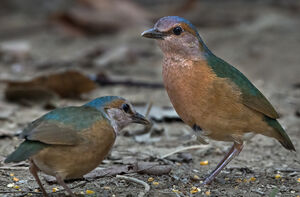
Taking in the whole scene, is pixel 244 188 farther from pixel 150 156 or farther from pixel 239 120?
pixel 150 156

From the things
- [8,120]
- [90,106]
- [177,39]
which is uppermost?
[177,39]

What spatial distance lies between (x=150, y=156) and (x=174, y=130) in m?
1.15

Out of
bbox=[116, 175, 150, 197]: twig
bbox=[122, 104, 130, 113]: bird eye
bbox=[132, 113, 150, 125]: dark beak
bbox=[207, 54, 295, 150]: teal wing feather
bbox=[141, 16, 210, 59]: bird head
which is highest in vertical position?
bbox=[141, 16, 210, 59]: bird head

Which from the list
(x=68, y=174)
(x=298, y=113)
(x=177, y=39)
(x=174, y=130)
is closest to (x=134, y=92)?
(x=174, y=130)

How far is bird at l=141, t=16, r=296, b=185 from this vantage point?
175 inches

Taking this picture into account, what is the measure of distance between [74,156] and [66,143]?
4.3 inches

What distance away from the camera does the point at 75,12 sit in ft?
35.4

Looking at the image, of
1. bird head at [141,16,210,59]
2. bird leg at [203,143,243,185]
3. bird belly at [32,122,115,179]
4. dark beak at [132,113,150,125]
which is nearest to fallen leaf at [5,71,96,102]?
bird head at [141,16,210,59]

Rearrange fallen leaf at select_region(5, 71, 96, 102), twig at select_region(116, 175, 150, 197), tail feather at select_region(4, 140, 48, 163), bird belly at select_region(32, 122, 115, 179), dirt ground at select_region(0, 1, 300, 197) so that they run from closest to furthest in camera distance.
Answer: tail feather at select_region(4, 140, 48, 163) < bird belly at select_region(32, 122, 115, 179) < twig at select_region(116, 175, 150, 197) < dirt ground at select_region(0, 1, 300, 197) < fallen leaf at select_region(5, 71, 96, 102)

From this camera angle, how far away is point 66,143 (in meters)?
3.75

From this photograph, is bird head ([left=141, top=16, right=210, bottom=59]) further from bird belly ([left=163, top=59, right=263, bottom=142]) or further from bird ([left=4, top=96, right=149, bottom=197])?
bird ([left=4, top=96, right=149, bottom=197])

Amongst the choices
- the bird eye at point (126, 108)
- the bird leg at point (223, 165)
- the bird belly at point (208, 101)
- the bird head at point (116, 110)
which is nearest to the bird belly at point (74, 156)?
the bird head at point (116, 110)

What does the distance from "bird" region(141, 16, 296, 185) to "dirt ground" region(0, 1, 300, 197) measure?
0.82ft

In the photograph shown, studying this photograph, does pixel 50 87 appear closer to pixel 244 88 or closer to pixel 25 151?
pixel 244 88
